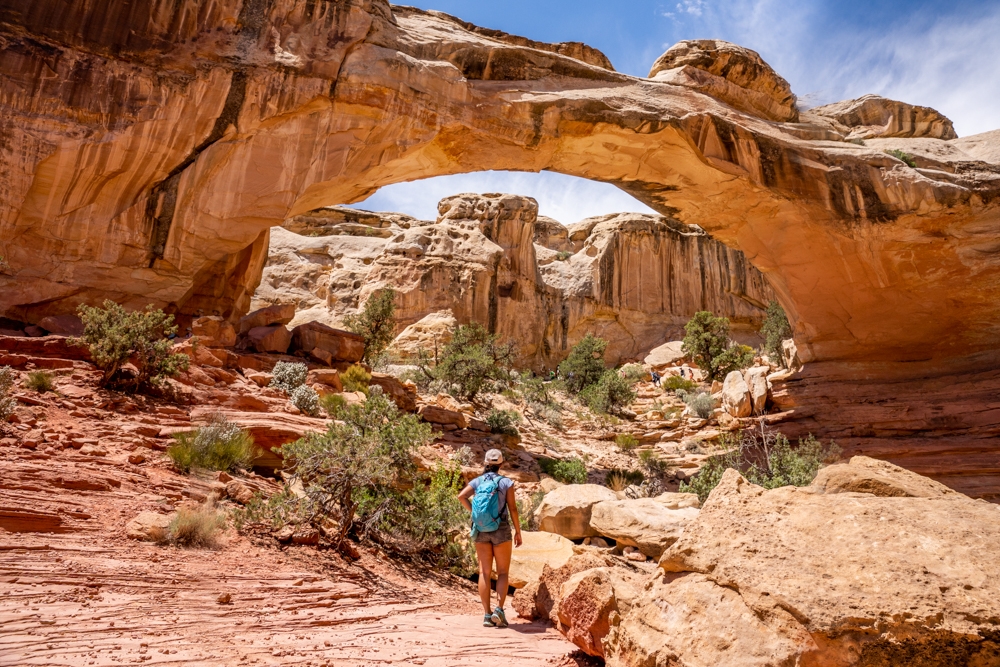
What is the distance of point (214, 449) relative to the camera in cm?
709

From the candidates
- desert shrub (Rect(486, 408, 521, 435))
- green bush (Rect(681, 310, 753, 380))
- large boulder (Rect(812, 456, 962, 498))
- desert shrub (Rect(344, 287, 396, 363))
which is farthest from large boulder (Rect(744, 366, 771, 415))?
large boulder (Rect(812, 456, 962, 498))

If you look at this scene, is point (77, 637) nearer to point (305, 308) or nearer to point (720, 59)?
point (720, 59)

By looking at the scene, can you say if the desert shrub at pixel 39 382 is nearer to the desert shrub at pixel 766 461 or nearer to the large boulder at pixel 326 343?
the large boulder at pixel 326 343

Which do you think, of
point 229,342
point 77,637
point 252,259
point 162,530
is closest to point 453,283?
point 252,259

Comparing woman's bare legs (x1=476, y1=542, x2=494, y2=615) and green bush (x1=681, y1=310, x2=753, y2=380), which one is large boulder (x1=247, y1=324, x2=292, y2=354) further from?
green bush (x1=681, y1=310, x2=753, y2=380)

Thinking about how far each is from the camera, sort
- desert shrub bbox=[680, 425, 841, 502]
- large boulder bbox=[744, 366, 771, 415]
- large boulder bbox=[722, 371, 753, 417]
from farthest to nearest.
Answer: large boulder bbox=[722, 371, 753, 417] → large boulder bbox=[744, 366, 771, 415] → desert shrub bbox=[680, 425, 841, 502]

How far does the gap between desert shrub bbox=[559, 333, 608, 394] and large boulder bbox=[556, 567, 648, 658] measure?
19.3m

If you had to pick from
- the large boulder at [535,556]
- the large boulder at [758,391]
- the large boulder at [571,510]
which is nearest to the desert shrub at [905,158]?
the large boulder at [758,391]

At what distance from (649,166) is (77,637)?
45.9 ft

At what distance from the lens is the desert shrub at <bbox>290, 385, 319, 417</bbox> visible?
9.91m

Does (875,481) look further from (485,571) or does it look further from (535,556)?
(535,556)

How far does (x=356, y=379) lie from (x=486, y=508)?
27.7 ft

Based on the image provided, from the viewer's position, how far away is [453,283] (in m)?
26.4

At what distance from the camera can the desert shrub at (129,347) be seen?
344 inches
